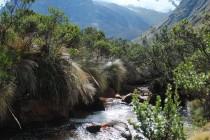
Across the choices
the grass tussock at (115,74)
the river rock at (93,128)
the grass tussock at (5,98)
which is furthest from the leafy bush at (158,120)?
the grass tussock at (115,74)

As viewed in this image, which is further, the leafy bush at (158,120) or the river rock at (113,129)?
the river rock at (113,129)

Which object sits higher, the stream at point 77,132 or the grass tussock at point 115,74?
the grass tussock at point 115,74

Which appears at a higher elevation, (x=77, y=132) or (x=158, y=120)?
(x=158, y=120)

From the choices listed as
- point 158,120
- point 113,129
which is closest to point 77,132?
point 113,129

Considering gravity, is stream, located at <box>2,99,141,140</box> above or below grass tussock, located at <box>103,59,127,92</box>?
below

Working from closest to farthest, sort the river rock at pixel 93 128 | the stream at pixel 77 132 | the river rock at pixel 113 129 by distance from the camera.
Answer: the stream at pixel 77 132
the river rock at pixel 113 129
the river rock at pixel 93 128

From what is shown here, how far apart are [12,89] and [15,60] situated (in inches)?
53.5

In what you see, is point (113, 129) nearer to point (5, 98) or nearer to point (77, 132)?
point (77, 132)

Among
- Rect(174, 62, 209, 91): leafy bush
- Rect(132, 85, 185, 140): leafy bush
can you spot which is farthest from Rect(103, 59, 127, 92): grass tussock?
Rect(132, 85, 185, 140): leafy bush

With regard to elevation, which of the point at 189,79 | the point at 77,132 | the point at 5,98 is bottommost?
the point at 77,132

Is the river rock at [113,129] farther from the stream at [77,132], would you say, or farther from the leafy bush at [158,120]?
→ the leafy bush at [158,120]

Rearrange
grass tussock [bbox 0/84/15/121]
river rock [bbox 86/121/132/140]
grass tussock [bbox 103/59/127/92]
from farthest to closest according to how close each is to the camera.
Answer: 1. grass tussock [bbox 103/59/127/92]
2. river rock [bbox 86/121/132/140]
3. grass tussock [bbox 0/84/15/121]

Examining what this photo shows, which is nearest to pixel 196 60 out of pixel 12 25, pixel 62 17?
pixel 62 17

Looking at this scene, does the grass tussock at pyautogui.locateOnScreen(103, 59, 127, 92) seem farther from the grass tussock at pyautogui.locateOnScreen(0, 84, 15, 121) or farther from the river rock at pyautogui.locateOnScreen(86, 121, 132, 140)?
the grass tussock at pyautogui.locateOnScreen(0, 84, 15, 121)
